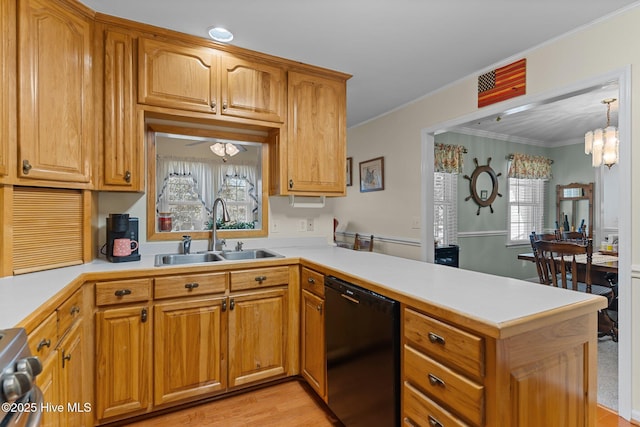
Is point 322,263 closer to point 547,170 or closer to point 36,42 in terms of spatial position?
point 36,42

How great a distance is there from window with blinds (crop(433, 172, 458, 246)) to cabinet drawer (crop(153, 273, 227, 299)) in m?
3.52

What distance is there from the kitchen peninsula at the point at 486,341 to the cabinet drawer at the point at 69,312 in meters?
0.05

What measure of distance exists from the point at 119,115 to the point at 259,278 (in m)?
1.42

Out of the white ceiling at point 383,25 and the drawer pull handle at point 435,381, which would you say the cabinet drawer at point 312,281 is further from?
the white ceiling at point 383,25

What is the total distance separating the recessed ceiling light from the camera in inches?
86.2

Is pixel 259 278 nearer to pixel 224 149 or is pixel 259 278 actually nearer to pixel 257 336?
pixel 257 336

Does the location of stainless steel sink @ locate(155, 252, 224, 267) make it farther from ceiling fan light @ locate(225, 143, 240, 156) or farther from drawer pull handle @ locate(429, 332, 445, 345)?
drawer pull handle @ locate(429, 332, 445, 345)

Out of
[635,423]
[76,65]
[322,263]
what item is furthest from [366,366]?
[76,65]

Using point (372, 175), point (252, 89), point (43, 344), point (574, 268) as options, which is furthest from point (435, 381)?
point (372, 175)

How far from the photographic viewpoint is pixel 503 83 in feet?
8.65

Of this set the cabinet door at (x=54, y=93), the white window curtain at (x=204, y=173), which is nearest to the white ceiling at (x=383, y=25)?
the cabinet door at (x=54, y=93)

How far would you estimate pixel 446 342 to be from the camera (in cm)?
118

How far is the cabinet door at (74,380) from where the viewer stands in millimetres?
1385

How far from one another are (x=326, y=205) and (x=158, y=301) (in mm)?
1763
